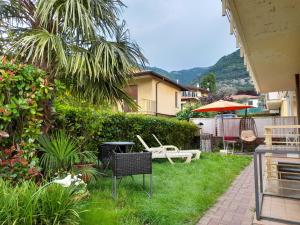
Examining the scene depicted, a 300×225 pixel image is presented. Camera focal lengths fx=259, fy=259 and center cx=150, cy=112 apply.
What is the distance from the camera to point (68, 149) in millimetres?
4363

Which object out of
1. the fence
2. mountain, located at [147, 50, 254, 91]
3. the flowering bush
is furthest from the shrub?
mountain, located at [147, 50, 254, 91]

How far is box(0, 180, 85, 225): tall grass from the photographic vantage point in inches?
106

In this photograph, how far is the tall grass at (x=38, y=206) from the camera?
2688 mm

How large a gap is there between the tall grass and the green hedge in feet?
8.44

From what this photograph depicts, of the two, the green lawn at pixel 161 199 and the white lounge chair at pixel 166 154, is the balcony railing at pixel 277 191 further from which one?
the white lounge chair at pixel 166 154

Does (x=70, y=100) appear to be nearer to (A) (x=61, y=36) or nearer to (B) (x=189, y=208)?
(A) (x=61, y=36)

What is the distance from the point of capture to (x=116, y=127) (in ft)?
26.6

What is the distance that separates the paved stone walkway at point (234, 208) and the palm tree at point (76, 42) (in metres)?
2.99

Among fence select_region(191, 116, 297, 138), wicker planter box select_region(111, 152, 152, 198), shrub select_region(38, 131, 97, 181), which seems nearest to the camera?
shrub select_region(38, 131, 97, 181)

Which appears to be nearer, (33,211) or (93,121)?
(33,211)

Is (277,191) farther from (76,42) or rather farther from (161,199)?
(76,42)

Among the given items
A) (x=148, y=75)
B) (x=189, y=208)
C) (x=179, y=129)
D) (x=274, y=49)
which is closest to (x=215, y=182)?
(x=189, y=208)

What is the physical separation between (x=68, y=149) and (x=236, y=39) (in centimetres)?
326

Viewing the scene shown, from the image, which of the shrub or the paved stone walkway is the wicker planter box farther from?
the paved stone walkway
